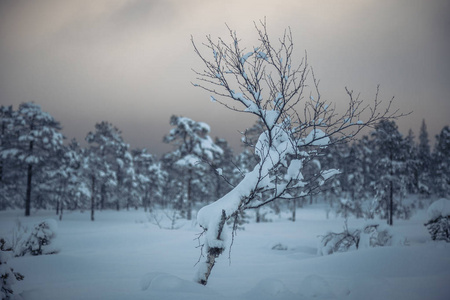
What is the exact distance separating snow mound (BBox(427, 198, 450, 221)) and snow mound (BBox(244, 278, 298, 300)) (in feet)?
27.3

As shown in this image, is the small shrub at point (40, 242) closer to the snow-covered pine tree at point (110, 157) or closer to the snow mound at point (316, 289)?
the snow mound at point (316, 289)

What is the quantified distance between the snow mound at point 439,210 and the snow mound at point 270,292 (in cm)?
833

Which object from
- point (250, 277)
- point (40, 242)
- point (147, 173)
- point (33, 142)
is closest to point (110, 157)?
A: point (33, 142)

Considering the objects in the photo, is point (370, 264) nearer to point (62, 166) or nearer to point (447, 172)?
point (62, 166)

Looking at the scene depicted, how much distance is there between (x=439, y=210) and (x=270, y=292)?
8.73 m

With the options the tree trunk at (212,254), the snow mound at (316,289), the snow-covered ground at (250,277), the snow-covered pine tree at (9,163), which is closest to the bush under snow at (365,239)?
the snow-covered ground at (250,277)

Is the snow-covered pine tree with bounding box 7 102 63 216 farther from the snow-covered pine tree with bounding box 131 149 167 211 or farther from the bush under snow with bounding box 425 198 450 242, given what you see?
the bush under snow with bounding box 425 198 450 242

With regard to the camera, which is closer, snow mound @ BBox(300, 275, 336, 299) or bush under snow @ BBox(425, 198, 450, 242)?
snow mound @ BBox(300, 275, 336, 299)

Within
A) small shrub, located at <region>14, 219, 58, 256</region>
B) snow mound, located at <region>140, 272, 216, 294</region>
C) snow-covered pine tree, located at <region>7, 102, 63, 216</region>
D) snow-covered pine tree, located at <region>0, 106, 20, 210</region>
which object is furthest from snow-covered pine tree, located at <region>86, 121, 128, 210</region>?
snow mound, located at <region>140, 272, 216, 294</region>

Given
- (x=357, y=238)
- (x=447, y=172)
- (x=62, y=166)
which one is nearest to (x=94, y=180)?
(x=62, y=166)

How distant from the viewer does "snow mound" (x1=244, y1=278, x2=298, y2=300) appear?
3713mm

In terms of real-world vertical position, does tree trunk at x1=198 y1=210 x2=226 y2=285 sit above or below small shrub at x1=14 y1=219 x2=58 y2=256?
above

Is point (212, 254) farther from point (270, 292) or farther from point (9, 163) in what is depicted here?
point (9, 163)

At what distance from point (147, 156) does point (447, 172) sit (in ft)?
143
